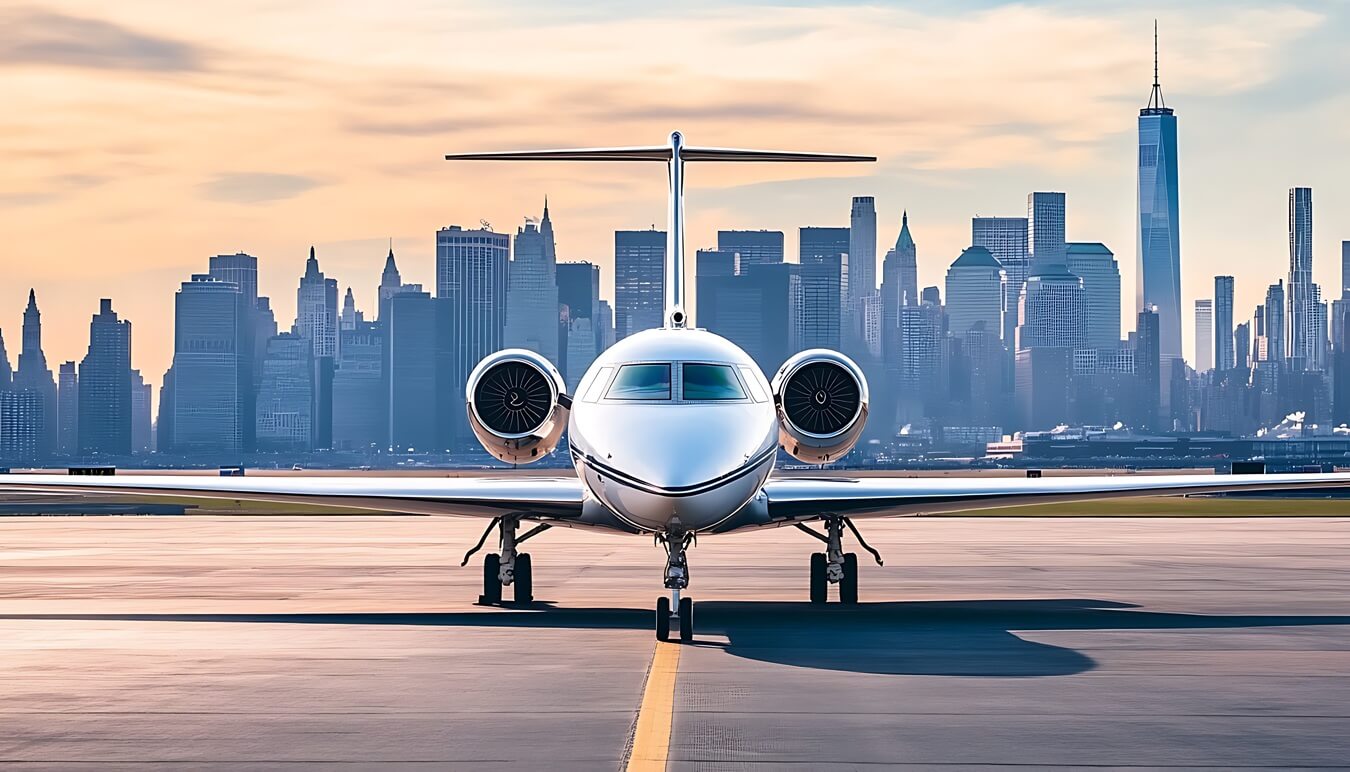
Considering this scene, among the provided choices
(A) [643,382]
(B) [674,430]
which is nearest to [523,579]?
(A) [643,382]

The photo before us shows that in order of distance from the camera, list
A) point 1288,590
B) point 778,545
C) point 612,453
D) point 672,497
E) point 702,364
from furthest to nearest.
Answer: point 778,545 → point 1288,590 → point 702,364 → point 612,453 → point 672,497

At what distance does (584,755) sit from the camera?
9648mm

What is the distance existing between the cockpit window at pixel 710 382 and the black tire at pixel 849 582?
13.7 feet

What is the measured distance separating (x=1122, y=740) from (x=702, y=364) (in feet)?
26.6

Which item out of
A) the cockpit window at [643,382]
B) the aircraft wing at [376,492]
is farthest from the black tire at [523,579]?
the cockpit window at [643,382]

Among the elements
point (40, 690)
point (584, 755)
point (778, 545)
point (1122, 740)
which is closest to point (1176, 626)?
point (1122, 740)

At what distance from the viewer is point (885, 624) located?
17.9 meters

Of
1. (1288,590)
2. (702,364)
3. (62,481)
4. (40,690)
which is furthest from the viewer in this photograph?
(1288,590)

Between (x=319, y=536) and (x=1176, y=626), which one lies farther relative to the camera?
(x=319, y=536)

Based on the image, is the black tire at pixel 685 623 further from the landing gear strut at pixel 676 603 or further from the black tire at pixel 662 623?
the black tire at pixel 662 623

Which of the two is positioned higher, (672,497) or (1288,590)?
(672,497)

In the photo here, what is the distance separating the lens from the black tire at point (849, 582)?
21.0m

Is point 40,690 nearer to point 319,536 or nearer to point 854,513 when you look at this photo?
point 854,513

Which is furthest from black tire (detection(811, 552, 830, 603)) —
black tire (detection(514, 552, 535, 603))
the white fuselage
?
the white fuselage
